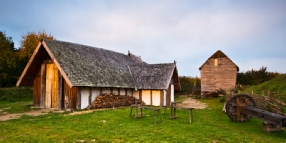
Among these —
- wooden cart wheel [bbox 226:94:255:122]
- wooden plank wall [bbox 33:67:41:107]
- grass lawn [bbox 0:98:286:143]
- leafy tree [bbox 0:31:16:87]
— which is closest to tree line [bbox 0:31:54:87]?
leafy tree [bbox 0:31:16:87]

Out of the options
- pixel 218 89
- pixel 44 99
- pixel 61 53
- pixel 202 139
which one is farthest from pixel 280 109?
pixel 218 89

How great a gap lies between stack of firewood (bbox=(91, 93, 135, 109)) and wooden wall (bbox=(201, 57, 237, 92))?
17003mm

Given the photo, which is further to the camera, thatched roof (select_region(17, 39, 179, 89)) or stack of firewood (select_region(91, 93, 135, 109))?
stack of firewood (select_region(91, 93, 135, 109))

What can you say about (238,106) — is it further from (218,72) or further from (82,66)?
(218,72)

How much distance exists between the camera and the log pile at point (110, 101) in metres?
18.3

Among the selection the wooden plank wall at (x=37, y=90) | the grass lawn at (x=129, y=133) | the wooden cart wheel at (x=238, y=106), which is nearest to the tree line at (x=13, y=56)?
the wooden plank wall at (x=37, y=90)

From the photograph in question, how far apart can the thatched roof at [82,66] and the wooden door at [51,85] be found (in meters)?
1.11

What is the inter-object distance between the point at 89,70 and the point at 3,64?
22.8m

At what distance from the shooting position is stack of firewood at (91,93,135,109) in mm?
18303

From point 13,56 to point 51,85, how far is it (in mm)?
26362

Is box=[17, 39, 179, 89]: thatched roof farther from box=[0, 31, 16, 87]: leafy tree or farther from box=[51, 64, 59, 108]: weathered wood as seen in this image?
box=[0, 31, 16, 87]: leafy tree

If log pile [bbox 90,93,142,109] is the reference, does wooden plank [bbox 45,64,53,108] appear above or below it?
above

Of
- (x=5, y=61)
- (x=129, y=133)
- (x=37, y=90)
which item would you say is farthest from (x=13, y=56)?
(x=129, y=133)

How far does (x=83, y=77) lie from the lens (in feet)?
58.2
